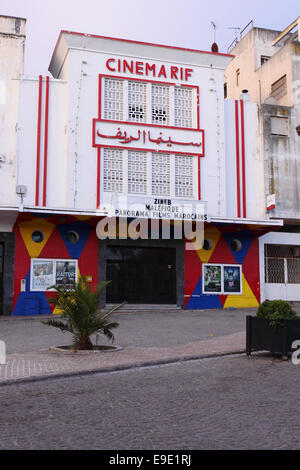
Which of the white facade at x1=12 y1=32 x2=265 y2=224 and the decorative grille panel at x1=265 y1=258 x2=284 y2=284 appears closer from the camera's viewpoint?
the white facade at x1=12 y1=32 x2=265 y2=224

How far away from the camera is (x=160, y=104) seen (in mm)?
25828

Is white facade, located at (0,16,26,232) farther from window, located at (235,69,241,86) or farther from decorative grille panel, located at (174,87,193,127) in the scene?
window, located at (235,69,241,86)

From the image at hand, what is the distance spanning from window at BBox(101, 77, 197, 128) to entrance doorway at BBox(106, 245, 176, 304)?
20.4 feet

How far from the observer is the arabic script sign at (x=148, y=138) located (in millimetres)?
24578

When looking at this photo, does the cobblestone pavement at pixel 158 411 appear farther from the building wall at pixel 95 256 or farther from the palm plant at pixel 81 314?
the building wall at pixel 95 256

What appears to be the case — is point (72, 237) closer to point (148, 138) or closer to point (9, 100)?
point (148, 138)

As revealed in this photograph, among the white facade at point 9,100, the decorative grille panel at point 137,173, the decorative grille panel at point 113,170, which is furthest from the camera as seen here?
the decorative grille panel at point 137,173

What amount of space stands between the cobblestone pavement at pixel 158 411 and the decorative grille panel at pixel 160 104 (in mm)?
17975

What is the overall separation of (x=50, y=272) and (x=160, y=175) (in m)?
6.88

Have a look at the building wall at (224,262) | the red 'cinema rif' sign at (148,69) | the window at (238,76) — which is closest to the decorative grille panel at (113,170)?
the red 'cinema rif' sign at (148,69)

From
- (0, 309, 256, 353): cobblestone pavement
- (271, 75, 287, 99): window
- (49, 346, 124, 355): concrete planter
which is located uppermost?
(271, 75, 287, 99): window

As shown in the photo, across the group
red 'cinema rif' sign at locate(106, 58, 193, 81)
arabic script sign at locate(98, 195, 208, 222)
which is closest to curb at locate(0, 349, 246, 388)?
arabic script sign at locate(98, 195, 208, 222)

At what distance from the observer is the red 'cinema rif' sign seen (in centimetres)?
2513

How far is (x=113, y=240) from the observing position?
80.7 feet
